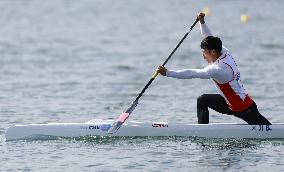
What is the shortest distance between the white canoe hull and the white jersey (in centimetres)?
51

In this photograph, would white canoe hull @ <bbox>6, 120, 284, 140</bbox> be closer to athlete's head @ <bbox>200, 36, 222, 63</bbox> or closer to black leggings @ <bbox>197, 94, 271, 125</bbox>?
black leggings @ <bbox>197, 94, 271, 125</bbox>

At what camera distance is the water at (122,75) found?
1633cm

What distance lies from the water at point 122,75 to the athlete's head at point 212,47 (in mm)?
1780

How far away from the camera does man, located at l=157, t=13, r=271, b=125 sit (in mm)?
16531

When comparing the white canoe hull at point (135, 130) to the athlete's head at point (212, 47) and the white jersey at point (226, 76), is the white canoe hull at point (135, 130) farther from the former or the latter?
the athlete's head at point (212, 47)

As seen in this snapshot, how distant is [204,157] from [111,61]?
16.4 m

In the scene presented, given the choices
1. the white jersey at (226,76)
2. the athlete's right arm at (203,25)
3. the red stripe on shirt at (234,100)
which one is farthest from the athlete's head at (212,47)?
the athlete's right arm at (203,25)

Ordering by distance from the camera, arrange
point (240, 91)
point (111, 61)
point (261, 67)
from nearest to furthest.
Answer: point (240, 91) → point (261, 67) → point (111, 61)

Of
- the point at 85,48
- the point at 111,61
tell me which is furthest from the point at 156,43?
the point at 111,61

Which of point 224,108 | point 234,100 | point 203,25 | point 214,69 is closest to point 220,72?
point 214,69

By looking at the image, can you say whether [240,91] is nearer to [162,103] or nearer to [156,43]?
[162,103]

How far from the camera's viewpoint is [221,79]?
662 inches

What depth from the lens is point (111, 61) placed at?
32.4 metres

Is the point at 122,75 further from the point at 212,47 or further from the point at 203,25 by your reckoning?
the point at 212,47
